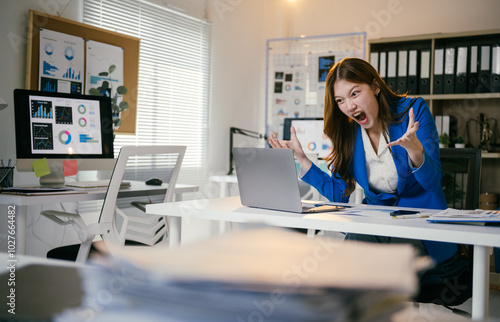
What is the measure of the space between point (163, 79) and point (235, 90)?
3.00ft

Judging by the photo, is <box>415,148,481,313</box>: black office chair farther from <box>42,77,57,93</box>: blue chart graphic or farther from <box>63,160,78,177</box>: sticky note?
<box>42,77,57,93</box>: blue chart graphic

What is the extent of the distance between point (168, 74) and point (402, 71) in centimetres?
183

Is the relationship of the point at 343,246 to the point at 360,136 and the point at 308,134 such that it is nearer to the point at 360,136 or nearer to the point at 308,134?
the point at 360,136

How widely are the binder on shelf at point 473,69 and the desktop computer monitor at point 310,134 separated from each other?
1.11 m

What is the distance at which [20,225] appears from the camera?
197 centimetres

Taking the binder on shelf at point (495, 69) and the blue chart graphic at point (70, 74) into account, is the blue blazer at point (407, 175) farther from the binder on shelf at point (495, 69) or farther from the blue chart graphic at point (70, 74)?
the binder on shelf at point (495, 69)

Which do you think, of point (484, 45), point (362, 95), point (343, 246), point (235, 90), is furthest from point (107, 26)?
point (343, 246)

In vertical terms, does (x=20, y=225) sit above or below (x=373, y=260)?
below

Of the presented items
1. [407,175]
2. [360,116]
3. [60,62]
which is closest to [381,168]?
[407,175]

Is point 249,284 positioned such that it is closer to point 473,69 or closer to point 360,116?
point 360,116

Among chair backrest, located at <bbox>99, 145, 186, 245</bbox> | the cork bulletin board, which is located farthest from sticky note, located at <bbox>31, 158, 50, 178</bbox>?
the cork bulletin board

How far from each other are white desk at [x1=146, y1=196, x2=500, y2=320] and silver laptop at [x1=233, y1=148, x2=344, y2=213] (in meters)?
0.04

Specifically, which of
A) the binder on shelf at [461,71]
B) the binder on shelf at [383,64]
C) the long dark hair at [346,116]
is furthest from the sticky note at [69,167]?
the binder on shelf at [461,71]

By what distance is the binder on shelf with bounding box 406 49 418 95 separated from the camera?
12.1 ft
